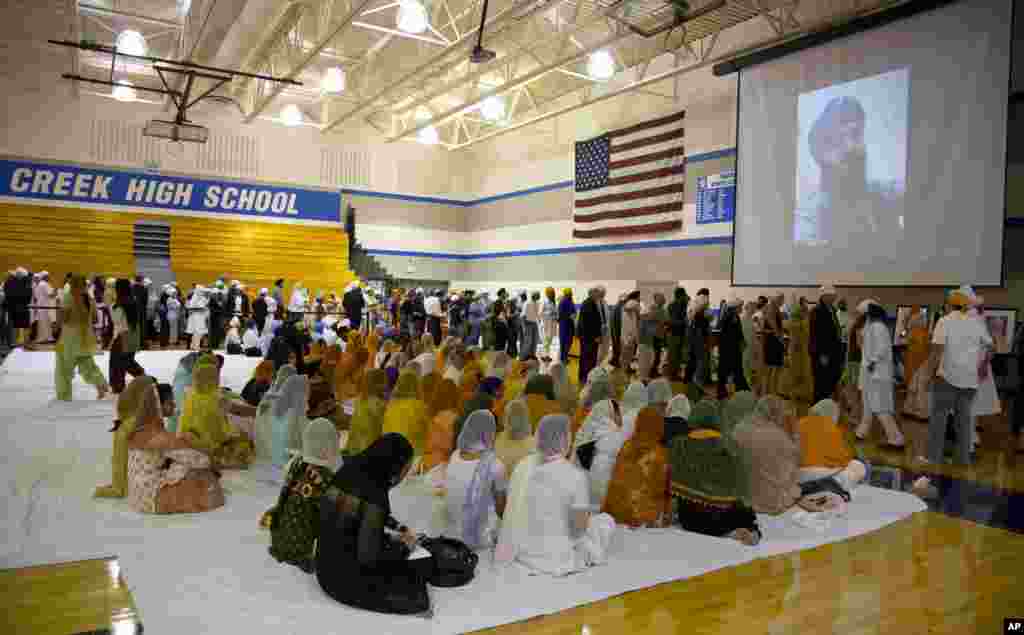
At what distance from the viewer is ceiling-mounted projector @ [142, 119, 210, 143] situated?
1324 centimetres

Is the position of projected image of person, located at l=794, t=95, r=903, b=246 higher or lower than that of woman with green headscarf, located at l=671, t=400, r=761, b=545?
higher

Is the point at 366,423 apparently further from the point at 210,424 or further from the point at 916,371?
the point at 916,371

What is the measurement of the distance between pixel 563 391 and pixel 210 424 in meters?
2.68

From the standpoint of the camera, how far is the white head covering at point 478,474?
12.5ft

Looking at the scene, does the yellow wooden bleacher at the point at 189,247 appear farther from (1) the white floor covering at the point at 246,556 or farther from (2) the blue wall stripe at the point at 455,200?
(1) the white floor covering at the point at 246,556

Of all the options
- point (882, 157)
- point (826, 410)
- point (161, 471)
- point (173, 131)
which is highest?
point (173, 131)

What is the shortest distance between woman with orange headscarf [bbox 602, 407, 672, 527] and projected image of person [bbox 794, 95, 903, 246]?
23.0 ft

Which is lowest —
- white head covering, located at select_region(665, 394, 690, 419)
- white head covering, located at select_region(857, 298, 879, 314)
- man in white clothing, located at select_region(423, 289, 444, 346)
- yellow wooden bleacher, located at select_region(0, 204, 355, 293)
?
white head covering, located at select_region(665, 394, 690, 419)

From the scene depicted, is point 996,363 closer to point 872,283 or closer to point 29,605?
point 872,283

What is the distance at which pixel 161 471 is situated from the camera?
13.9 feet

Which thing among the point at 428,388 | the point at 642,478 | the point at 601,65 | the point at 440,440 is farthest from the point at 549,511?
the point at 601,65

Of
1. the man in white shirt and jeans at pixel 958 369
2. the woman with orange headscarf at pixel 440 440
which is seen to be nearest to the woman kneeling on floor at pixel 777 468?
the woman with orange headscarf at pixel 440 440

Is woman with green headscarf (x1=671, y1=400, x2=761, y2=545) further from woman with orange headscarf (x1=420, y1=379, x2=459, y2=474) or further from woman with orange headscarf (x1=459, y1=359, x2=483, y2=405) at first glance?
woman with orange headscarf (x1=459, y1=359, x2=483, y2=405)

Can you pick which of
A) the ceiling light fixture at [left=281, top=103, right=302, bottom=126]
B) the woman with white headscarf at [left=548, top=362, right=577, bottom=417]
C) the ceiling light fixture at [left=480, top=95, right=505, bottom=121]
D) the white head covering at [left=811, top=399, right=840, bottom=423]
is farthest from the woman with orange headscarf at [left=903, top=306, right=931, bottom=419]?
the ceiling light fixture at [left=281, top=103, right=302, bottom=126]
